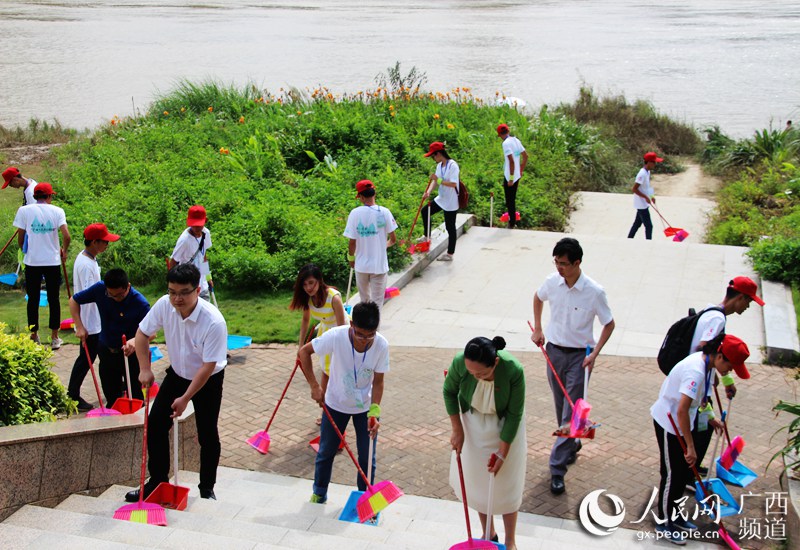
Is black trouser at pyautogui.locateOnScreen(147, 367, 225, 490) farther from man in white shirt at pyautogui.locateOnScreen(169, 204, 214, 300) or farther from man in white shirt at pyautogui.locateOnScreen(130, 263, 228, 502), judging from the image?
man in white shirt at pyautogui.locateOnScreen(169, 204, 214, 300)

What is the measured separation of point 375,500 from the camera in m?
5.93

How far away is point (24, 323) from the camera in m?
10.6

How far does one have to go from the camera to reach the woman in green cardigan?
5.25 meters

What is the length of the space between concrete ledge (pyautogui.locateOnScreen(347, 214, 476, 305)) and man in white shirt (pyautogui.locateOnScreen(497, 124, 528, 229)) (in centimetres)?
61

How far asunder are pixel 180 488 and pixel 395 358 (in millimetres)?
3854

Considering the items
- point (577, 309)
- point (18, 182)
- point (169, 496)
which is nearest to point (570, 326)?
point (577, 309)

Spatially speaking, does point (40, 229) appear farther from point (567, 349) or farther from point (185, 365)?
point (567, 349)

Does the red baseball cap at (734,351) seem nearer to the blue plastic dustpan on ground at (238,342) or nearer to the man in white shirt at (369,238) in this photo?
the man in white shirt at (369,238)

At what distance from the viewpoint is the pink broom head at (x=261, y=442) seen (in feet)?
24.1

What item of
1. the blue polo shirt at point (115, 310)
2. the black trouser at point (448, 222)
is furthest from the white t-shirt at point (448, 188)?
the blue polo shirt at point (115, 310)

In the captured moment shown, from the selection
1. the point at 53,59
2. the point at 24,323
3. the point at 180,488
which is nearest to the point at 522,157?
the point at 24,323

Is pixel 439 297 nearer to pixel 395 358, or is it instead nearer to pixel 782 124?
pixel 395 358

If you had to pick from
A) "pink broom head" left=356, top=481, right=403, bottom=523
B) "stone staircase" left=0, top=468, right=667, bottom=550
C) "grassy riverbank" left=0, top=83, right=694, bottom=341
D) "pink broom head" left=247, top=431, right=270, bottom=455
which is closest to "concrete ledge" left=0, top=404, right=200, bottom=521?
"stone staircase" left=0, top=468, right=667, bottom=550

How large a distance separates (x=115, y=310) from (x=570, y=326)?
11.5 ft
